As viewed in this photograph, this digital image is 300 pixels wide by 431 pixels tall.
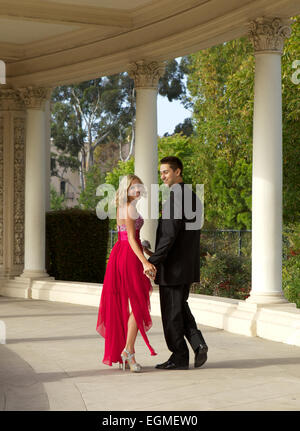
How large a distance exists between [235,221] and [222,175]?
3.86 meters

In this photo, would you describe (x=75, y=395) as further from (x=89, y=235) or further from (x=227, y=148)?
(x=227, y=148)

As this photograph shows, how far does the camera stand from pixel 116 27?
22.3 metres

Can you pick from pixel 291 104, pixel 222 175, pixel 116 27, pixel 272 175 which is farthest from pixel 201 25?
pixel 222 175

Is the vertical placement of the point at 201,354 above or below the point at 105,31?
below

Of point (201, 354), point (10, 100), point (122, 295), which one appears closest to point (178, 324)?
point (201, 354)

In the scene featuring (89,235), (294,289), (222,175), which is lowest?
(294,289)

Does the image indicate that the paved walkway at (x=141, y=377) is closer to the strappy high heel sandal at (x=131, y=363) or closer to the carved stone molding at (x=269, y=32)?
the strappy high heel sandal at (x=131, y=363)

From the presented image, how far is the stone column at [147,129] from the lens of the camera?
22.9m

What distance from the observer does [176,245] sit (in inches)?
526

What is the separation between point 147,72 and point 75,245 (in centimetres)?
835

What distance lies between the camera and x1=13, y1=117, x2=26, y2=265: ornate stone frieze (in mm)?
27922

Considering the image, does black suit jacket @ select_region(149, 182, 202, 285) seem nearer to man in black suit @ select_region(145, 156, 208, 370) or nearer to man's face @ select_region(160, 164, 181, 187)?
man in black suit @ select_region(145, 156, 208, 370)

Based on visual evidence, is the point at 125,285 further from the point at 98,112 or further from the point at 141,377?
the point at 98,112

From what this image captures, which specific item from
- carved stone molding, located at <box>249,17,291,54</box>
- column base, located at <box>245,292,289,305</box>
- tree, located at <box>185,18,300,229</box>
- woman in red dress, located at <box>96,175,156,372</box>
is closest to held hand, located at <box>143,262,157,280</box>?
woman in red dress, located at <box>96,175,156,372</box>
